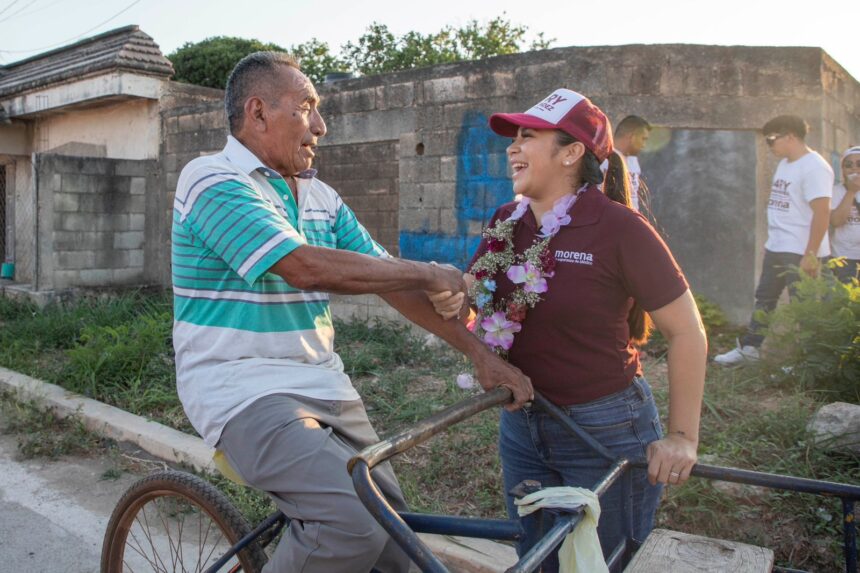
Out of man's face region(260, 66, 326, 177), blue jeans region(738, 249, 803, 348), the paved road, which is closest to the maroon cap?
man's face region(260, 66, 326, 177)

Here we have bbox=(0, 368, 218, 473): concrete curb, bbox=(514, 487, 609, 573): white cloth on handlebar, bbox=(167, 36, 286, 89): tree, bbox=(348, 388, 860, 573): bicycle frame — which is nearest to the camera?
bbox=(348, 388, 860, 573): bicycle frame

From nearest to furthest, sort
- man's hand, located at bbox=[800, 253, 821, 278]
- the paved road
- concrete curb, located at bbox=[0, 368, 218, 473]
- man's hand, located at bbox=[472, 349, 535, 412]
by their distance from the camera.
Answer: man's hand, located at bbox=[472, 349, 535, 412], the paved road, concrete curb, located at bbox=[0, 368, 218, 473], man's hand, located at bbox=[800, 253, 821, 278]

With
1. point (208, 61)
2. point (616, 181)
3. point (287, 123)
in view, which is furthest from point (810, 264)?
point (208, 61)

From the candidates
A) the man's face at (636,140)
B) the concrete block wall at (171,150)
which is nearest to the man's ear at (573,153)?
the man's face at (636,140)

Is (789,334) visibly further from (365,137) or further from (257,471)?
(365,137)

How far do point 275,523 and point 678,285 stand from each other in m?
1.40

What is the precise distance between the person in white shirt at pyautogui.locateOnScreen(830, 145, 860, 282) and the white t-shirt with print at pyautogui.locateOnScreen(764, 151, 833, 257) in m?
0.38

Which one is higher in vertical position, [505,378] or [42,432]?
[505,378]

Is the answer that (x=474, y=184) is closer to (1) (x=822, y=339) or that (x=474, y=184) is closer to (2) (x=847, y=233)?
(2) (x=847, y=233)

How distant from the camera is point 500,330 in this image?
234cm

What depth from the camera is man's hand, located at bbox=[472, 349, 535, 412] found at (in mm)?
2207

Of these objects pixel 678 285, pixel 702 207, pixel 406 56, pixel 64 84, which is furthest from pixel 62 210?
pixel 406 56

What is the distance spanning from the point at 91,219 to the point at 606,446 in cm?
972

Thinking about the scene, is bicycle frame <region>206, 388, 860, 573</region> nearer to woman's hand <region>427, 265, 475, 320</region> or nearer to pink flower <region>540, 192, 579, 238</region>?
woman's hand <region>427, 265, 475, 320</region>
